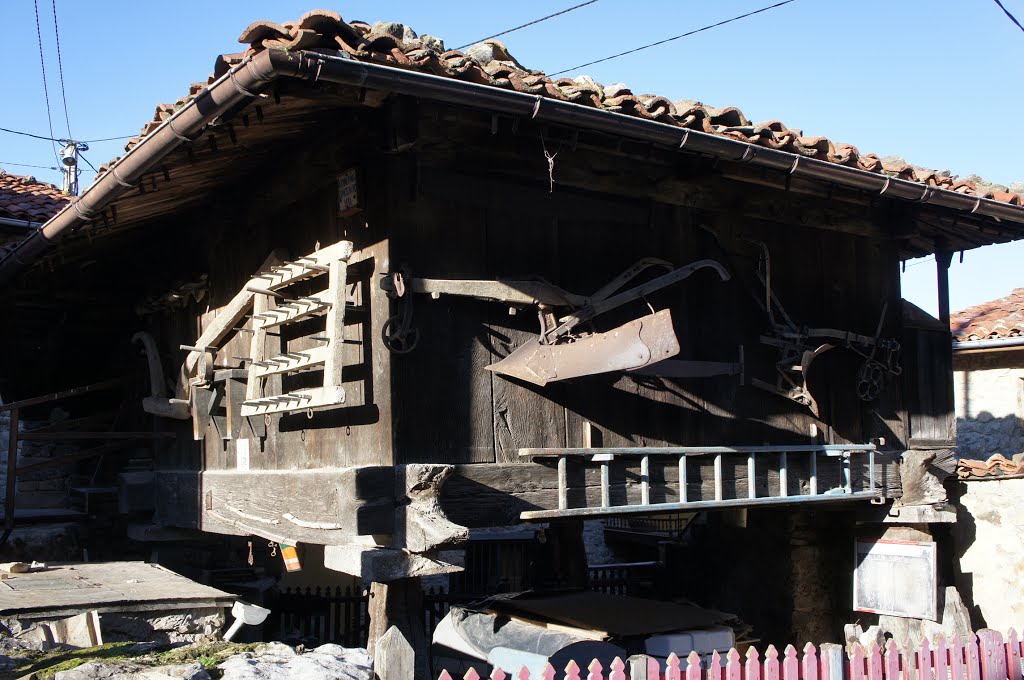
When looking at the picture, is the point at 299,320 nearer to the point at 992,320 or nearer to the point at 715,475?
the point at 715,475

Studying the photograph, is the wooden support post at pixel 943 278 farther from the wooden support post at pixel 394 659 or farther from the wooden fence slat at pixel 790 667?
the wooden support post at pixel 394 659

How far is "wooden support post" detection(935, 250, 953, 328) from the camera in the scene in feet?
24.3

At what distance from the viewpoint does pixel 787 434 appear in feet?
21.1

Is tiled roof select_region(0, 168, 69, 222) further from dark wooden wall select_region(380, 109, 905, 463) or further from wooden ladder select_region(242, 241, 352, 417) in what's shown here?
dark wooden wall select_region(380, 109, 905, 463)

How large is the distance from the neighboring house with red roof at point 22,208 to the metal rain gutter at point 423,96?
2.52 m

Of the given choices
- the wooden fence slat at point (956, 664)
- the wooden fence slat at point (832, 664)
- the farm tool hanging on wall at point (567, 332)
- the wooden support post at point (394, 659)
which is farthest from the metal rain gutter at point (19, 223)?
the wooden fence slat at point (956, 664)

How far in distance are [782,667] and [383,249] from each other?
9.54ft

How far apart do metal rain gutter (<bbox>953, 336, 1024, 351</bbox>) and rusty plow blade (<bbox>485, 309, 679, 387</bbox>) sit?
7.13 m

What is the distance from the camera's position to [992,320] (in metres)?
11.2

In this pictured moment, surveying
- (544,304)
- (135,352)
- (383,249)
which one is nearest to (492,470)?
(544,304)

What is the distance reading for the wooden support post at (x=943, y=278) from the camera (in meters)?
7.42

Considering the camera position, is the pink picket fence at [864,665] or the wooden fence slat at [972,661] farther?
the wooden fence slat at [972,661]

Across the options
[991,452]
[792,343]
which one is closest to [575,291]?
[792,343]

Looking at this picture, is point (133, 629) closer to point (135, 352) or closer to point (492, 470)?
point (492, 470)
